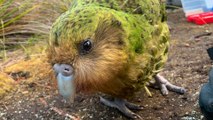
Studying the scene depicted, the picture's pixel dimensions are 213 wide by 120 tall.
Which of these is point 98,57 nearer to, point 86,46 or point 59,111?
point 86,46

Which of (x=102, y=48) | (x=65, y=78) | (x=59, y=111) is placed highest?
(x=102, y=48)

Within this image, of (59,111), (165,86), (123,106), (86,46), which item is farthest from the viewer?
(165,86)

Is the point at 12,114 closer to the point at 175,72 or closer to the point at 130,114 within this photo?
the point at 130,114

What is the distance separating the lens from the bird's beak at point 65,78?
251cm

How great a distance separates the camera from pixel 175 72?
3.72 metres

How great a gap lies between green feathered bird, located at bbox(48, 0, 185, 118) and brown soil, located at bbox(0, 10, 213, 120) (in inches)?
14.4

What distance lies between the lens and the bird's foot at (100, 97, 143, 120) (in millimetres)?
3199

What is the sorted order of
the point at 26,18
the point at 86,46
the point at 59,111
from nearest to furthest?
the point at 86,46
the point at 59,111
the point at 26,18

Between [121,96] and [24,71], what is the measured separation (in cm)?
131

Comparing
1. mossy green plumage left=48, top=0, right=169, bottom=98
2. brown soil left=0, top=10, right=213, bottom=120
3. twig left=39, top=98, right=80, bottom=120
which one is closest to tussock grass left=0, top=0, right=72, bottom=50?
brown soil left=0, top=10, right=213, bottom=120

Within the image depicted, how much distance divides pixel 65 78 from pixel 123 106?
80 centimetres

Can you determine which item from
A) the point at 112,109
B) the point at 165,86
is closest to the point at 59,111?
the point at 112,109

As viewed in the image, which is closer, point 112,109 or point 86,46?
point 86,46

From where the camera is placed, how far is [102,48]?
254 centimetres
